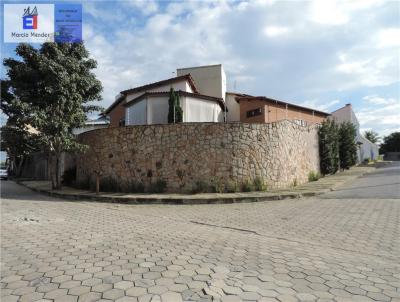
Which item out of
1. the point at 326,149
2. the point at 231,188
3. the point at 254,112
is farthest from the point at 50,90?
the point at 326,149

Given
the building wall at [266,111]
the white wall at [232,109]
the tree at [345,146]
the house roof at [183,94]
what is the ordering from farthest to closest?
the tree at [345,146] < the white wall at [232,109] < the building wall at [266,111] < the house roof at [183,94]

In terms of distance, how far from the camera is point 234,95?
26.5 meters

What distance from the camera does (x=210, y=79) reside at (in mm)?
24844

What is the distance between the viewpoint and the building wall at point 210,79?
80.5 ft

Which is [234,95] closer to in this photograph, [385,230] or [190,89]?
[190,89]

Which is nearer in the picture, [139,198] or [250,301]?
[250,301]

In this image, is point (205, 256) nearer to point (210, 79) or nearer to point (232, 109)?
point (210, 79)

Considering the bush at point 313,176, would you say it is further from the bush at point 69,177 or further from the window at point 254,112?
the bush at point 69,177

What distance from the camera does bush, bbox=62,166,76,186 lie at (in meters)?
18.8

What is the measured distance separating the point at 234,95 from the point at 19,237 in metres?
22.2

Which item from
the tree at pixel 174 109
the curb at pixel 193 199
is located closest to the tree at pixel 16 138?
the curb at pixel 193 199

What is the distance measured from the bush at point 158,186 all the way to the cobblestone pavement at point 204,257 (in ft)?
14.7

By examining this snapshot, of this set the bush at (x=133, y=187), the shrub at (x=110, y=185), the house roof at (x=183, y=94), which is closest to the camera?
the bush at (x=133, y=187)

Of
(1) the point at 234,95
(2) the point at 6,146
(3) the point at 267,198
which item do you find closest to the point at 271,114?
(1) the point at 234,95
